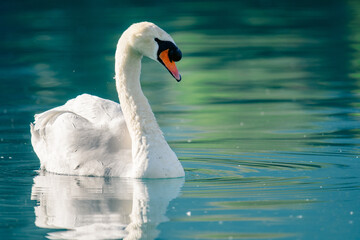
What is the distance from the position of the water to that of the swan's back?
0.64 feet

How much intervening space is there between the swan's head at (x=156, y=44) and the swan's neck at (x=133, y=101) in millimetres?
190

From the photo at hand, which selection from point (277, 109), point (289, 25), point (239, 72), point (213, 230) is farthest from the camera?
point (289, 25)

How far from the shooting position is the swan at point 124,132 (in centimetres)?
910

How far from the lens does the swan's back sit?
936 centimetres

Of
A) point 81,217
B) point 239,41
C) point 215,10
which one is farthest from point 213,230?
point 215,10

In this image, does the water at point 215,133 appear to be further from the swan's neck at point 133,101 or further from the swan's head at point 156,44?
the swan's head at point 156,44

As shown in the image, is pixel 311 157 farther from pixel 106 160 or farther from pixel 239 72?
pixel 239 72

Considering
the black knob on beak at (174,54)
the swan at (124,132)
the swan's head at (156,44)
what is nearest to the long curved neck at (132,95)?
the swan at (124,132)

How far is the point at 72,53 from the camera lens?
22000 millimetres

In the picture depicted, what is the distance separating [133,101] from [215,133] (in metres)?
2.18

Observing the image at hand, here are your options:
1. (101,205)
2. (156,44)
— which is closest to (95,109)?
(156,44)

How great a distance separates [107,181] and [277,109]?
190 inches

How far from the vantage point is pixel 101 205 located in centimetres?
802

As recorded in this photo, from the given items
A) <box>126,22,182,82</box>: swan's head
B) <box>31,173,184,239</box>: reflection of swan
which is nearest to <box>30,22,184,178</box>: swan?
<box>126,22,182,82</box>: swan's head
